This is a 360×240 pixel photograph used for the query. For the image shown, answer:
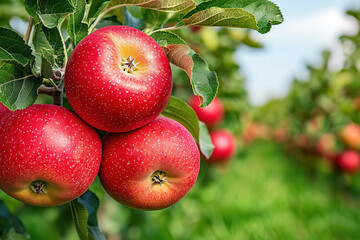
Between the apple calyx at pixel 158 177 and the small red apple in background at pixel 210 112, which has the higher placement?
the apple calyx at pixel 158 177

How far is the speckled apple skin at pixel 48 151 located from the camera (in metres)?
0.71

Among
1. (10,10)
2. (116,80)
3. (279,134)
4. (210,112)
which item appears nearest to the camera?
(116,80)

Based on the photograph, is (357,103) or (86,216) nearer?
(86,216)

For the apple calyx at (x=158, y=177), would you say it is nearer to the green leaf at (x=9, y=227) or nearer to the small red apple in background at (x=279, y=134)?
the green leaf at (x=9, y=227)

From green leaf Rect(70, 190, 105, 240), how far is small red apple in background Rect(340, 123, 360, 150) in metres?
3.54

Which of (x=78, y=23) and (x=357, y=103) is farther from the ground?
(x=78, y=23)

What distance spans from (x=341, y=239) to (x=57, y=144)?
355 centimetres

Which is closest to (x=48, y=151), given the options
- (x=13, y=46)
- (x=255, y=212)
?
(x=13, y=46)

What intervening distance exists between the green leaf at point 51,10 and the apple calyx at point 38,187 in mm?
314

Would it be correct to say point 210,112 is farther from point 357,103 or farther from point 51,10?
point 357,103

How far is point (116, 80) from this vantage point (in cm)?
71

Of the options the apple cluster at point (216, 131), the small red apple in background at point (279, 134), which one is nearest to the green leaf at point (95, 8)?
the apple cluster at point (216, 131)

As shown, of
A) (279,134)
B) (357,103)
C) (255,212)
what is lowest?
(279,134)

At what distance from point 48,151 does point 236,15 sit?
45cm
